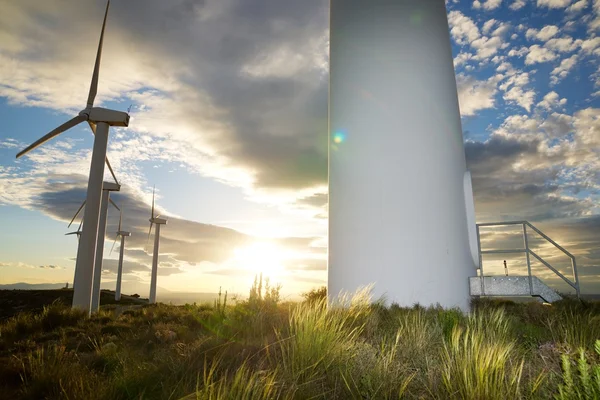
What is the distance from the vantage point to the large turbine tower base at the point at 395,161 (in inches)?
393

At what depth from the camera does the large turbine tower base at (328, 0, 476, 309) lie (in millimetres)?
9984

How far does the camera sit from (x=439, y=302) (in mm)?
10016

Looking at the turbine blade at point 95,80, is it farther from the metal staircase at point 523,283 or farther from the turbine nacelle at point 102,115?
the metal staircase at point 523,283

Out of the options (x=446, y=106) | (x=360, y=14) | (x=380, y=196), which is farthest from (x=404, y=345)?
(x=360, y=14)

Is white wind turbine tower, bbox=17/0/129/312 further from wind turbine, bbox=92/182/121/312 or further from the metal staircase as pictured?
the metal staircase

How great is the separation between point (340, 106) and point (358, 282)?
198 inches

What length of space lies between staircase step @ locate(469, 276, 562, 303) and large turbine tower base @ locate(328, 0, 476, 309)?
0.33 metres

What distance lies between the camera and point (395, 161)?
1035 centimetres

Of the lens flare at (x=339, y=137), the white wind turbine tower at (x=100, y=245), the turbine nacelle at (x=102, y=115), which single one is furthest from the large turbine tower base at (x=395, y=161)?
the white wind turbine tower at (x=100, y=245)

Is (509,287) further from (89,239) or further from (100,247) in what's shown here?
(100,247)

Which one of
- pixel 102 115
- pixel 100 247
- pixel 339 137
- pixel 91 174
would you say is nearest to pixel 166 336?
pixel 339 137

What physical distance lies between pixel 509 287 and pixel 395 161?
14.8ft

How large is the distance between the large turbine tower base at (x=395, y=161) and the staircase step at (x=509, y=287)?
0.33 meters

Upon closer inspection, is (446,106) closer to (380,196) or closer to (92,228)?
(380,196)
